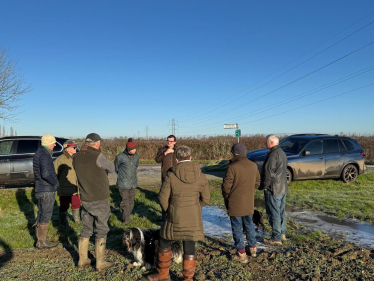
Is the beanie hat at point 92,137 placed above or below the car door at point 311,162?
above

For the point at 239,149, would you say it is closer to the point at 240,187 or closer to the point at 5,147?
the point at 240,187

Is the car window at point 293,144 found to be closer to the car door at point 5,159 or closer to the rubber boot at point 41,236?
the rubber boot at point 41,236

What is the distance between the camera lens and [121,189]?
638 centimetres

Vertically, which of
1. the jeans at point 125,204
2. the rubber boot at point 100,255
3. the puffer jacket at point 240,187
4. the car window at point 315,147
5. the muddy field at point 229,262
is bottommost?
the muddy field at point 229,262

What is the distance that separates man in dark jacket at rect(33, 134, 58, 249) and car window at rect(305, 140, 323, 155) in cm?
870

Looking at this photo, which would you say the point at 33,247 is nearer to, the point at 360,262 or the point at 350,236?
the point at 360,262

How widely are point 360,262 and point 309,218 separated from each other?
2849mm

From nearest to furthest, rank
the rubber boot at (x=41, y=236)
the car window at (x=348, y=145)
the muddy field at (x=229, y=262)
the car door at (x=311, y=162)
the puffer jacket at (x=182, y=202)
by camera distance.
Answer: the puffer jacket at (x=182, y=202), the muddy field at (x=229, y=262), the rubber boot at (x=41, y=236), the car door at (x=311, y=162), the car window at (x=348, y=145)

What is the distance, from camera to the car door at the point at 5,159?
9625 millimetres

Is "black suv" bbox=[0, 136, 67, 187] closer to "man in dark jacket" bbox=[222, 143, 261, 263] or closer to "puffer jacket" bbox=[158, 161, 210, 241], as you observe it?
"man in dark jacket" bbox=[222, 143, 261, 263]

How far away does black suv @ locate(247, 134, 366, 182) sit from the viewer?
10.5m

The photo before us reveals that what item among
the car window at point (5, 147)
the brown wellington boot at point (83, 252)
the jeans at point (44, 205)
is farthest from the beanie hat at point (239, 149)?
the car window at point (5, 147)

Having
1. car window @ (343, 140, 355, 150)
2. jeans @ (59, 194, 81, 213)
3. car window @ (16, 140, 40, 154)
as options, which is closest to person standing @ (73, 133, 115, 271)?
jeans @ (59, 194, 81, 213)

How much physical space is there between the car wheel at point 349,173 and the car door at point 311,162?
98cm
